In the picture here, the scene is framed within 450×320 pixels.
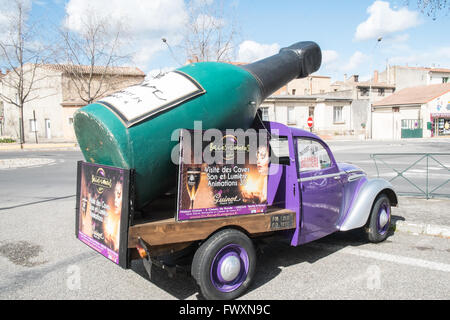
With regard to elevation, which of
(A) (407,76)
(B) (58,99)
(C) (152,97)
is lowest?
(C) (152,97)

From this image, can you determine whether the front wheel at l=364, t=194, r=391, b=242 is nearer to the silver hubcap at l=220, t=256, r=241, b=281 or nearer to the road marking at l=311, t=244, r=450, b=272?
the road marking at l=311, t=244, r=450, b=272

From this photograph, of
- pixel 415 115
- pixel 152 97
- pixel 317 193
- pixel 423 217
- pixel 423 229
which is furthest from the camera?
pixel 415 115

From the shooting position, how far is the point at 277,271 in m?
4.45

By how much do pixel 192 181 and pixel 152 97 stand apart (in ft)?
3.03

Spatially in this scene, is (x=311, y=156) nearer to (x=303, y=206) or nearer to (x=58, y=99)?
(x=303, y=206)

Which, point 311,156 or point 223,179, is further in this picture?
point 311,156

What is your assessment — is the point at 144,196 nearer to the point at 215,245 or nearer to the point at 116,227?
the point at 116,227

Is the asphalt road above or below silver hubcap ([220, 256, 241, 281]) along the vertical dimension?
below

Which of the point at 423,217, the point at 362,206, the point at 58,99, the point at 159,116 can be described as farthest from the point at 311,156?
the point at 58,99

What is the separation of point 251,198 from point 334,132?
41187mm

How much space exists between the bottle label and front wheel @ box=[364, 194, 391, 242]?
3246mm

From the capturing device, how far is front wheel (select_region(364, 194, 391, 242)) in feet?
17.5

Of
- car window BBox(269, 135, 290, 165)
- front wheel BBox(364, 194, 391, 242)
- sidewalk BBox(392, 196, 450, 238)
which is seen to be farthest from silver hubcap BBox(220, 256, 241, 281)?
sidewalk BBox(392, 196, 450, 238)
